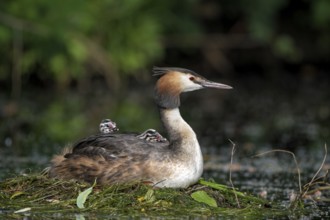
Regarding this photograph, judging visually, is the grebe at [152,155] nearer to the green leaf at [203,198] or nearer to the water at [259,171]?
the green leaf at [203,198]

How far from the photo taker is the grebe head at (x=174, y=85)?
9.66 m

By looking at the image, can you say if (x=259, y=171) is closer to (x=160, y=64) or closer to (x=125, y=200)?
(x=125, y=200)

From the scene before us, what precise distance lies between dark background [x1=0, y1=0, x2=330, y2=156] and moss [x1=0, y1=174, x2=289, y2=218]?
13.4 feet

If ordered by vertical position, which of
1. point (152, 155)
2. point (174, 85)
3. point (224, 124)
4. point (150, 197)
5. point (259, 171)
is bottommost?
point (224, 124)

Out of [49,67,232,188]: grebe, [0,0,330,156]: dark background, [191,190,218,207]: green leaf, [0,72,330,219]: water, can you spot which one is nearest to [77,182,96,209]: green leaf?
[49,67,232,188]: grebe

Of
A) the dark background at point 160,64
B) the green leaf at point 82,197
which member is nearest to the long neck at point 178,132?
the green leaf at point 82,197

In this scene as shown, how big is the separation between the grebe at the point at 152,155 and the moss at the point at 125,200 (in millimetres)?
149

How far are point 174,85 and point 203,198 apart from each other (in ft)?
4.06

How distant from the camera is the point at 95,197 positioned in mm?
8914

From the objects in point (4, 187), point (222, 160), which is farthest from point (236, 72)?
point (4, 187)

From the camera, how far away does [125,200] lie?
8883mm

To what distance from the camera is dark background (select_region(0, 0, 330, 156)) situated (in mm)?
16625

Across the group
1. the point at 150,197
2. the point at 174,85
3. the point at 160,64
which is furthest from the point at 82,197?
the point at 160,64

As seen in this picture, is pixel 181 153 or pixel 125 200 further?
pixel 181 153
